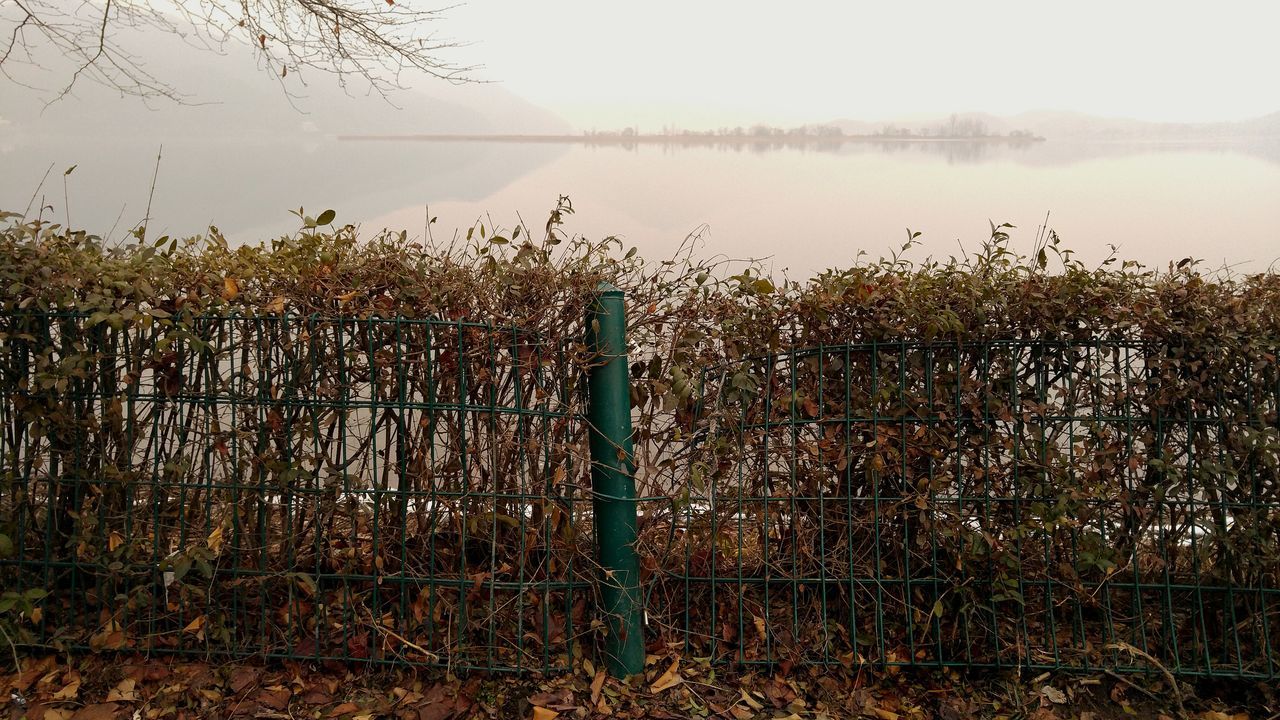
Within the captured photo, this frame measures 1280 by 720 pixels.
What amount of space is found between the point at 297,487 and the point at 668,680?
5.69 ft

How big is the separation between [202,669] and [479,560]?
1.26 metres

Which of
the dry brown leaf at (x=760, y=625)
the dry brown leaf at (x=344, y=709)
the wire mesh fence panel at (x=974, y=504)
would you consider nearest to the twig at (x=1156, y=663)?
the wire mesh fence panel at (x=974, y=504)

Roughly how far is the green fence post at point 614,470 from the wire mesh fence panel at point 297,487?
0.38 feet

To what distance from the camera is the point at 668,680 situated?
3309mm

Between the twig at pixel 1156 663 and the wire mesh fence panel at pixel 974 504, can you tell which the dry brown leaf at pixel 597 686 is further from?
the twig at pixel 1156 663

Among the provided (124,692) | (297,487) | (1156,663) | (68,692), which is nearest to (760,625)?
(1156,663)

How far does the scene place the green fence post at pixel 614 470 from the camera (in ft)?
10.4

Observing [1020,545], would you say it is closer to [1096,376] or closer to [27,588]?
[1096,376]

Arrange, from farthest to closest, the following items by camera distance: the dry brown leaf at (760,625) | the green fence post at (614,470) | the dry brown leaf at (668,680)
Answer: the dry brown leaf at (760,625), the dry brown leaf at (668,680), the green fence post at (614,470)

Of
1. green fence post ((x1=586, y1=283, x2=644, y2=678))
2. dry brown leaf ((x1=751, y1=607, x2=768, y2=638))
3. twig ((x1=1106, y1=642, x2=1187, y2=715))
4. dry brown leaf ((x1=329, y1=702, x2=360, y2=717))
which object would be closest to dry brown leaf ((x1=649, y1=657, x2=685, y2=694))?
green fence post ((x1=586, y1=283, x2=644, y2=678))

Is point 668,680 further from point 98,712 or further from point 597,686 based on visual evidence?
point 98,712

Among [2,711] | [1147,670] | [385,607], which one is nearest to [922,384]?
[1147,670]

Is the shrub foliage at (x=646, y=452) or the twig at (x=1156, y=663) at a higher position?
the shrub foliage at (x=646, y=452)

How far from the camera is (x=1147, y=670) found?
135 inches
